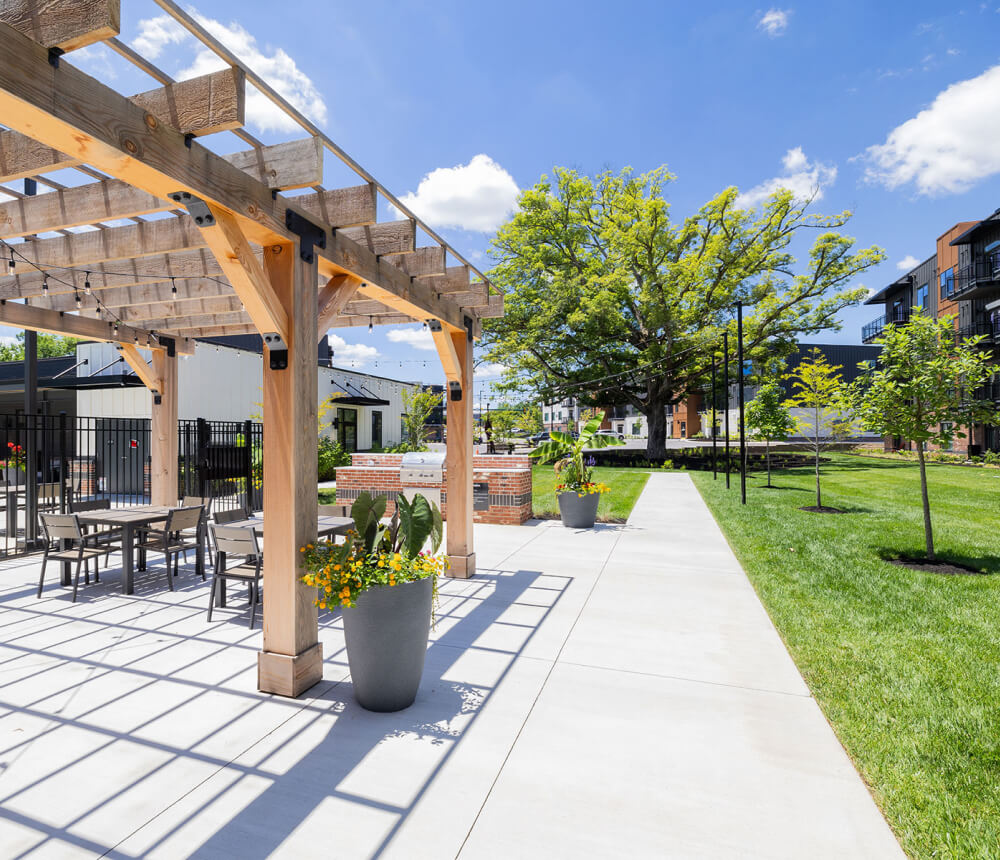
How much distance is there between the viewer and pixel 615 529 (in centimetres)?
1136

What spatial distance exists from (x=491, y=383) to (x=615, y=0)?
82.4 feet

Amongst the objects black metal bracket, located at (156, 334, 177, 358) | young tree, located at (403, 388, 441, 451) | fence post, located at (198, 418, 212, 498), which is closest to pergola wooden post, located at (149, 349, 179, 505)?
black metal bracket, located at (156, 334, 177, 358)

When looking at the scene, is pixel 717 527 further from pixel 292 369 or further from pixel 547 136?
pixel 547 136

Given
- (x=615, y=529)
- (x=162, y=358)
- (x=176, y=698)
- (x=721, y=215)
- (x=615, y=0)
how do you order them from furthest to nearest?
(x=721, y=215) < (x=615, y=529) < (x=162, y=358) < (x=615, y=0) < (x=176, y=698)

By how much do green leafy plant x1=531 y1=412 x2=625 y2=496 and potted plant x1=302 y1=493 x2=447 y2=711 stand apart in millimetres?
7701

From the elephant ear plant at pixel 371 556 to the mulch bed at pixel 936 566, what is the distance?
7.45m

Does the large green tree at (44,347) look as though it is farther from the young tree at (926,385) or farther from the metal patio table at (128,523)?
the young tree at (926,385)

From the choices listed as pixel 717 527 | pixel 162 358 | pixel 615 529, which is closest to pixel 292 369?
pixel 162 358

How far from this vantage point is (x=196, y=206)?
329cm

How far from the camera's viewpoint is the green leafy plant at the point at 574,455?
38.6 ft

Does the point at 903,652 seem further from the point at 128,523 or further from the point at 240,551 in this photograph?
the point at 128,523

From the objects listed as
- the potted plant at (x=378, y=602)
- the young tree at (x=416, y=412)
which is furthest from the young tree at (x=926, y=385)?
the young tree at (x=416, y=412)

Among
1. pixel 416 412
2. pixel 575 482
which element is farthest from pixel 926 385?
pixel 416 412

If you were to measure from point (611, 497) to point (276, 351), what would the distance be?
44.3 feet
